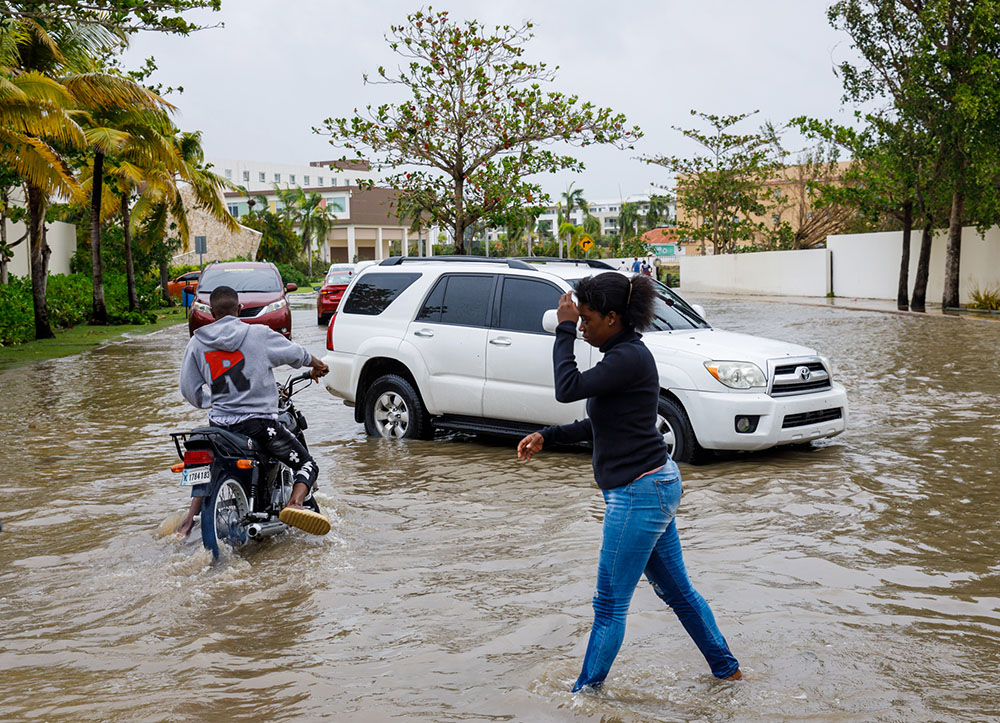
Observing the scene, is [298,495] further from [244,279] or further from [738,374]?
[244,279]

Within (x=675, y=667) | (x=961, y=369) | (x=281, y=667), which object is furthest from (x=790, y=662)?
(x=961, y=369)

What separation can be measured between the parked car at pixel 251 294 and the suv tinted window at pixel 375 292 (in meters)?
10.5

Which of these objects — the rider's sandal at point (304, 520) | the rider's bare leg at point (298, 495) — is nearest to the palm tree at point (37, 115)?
the rider's bare leg at point (298, 495)

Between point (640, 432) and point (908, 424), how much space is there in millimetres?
7756

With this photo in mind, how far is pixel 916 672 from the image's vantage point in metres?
4.63

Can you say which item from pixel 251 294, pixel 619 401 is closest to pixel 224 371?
pixel 619 401

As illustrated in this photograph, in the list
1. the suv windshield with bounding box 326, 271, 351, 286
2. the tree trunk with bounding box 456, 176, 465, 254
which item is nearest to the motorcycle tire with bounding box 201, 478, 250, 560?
the tree trunk with bounding box 456, 176, 465, 254

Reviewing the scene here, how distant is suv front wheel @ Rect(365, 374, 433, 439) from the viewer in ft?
34.3

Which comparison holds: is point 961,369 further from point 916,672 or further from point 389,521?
point 916,672

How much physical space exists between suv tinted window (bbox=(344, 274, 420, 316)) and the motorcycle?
12.4 ft

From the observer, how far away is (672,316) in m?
10.1

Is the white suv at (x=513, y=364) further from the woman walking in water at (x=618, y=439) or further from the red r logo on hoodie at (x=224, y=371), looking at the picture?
the woman walking in water at (x=618, y=439)

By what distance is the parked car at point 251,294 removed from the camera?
21.5 m

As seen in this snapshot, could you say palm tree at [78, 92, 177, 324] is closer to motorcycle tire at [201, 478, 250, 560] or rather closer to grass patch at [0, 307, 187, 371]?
grass patch at [0, 307, 187, 371]
